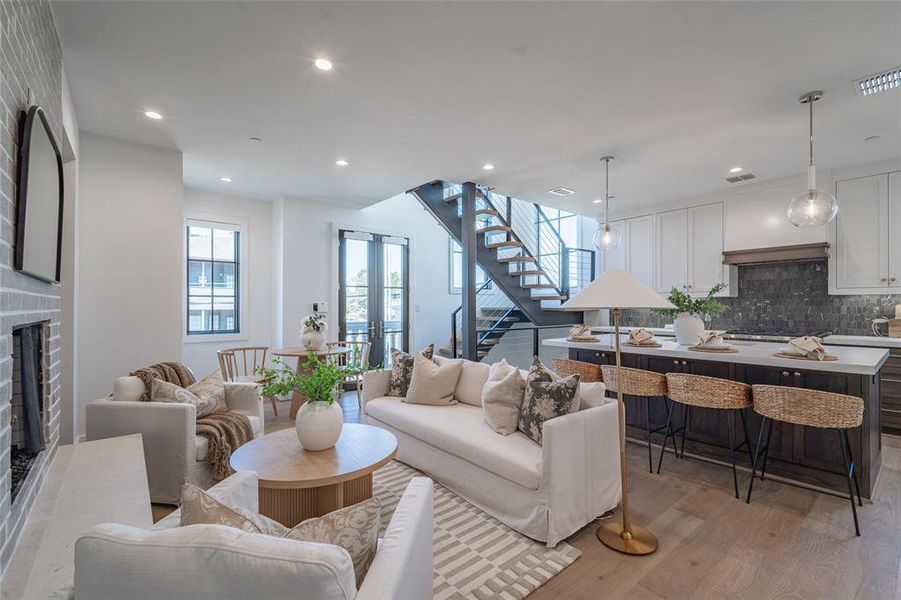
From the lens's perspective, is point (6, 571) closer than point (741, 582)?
Yes

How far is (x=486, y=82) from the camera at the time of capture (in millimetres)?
2746

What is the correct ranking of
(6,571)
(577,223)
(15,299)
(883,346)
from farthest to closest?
(577,223) → (883,346) → (15,299) → (6,571)

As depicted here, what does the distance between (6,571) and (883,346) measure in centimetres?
631

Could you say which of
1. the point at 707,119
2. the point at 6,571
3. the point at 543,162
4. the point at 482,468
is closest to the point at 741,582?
the point at 482,468

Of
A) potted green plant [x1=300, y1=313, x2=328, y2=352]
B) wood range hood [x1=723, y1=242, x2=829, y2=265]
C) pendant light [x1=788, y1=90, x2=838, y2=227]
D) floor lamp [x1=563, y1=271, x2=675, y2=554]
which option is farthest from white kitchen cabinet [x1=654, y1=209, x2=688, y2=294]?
potted green plant [x1=300, y1=313, x2=328, y2=352]

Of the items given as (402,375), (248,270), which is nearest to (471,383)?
(402,375)

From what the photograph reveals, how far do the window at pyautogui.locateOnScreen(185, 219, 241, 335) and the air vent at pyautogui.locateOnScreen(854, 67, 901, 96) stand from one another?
20.4 feet

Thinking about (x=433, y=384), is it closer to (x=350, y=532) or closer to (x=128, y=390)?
(x=128, y=390)

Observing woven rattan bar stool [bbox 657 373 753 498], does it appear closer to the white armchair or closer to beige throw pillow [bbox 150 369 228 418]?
the white armchair

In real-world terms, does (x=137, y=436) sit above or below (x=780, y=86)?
below

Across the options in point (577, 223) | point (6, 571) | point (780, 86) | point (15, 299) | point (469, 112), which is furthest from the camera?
point (577, 223)

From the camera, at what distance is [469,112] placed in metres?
3.18

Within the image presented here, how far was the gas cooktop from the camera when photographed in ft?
15.9

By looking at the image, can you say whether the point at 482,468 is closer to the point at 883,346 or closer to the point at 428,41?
the point at 428,41
